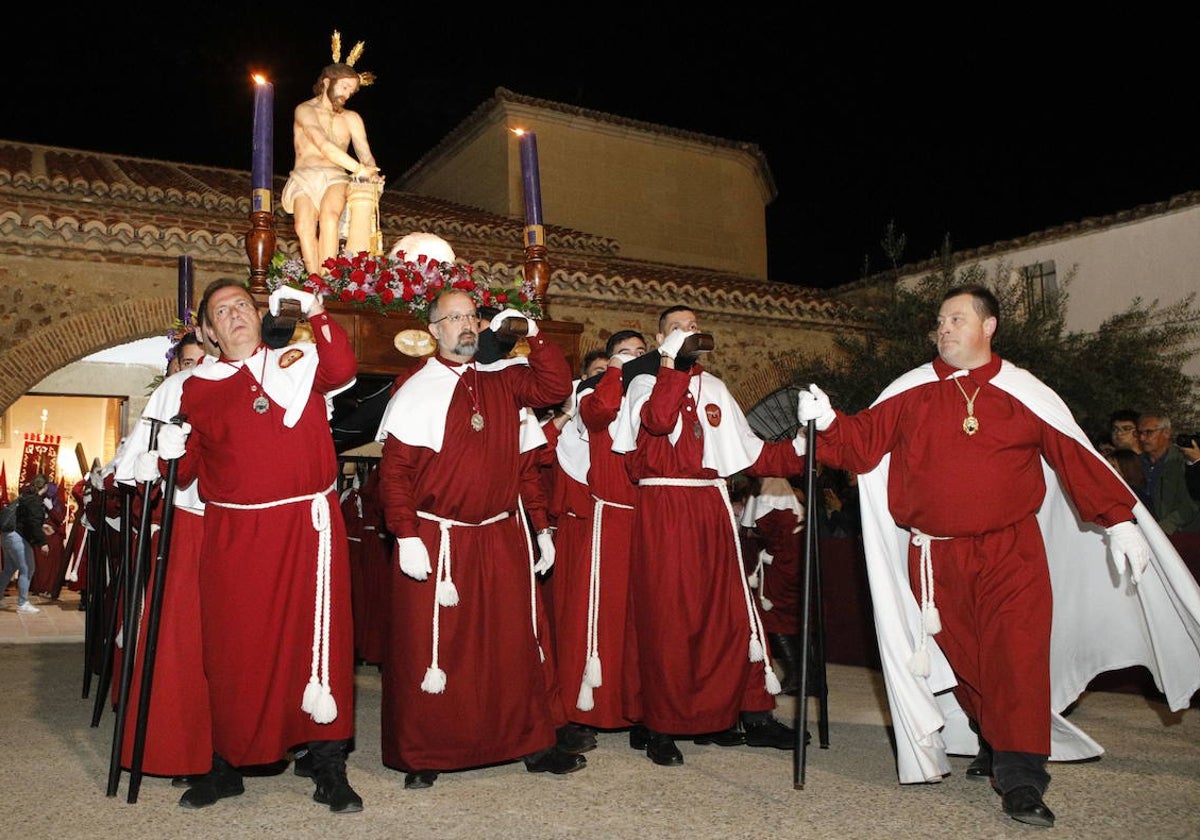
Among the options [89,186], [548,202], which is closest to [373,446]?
→ [89,186]

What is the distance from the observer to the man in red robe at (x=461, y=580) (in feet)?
13.5

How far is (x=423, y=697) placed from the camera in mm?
4113

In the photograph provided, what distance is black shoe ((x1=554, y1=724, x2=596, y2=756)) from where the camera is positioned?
15.0 ft

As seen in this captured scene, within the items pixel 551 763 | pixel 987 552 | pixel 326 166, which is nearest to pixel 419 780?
pixel 551 763

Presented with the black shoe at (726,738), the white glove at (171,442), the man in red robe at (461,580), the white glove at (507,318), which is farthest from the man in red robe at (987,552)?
the white glove at (171,442)

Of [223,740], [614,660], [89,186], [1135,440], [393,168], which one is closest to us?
[223,740]

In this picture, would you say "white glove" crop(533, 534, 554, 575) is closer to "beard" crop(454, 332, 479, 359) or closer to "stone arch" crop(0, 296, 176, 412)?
"beard" crop(454, 332, 479, 359)

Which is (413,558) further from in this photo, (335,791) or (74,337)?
(74,337)

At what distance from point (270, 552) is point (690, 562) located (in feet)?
5.91

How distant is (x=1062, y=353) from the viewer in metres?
14.1

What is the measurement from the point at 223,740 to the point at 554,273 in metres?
10.3

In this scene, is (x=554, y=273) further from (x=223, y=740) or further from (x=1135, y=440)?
(x=223, y=740)

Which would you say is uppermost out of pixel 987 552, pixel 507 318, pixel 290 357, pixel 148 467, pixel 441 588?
pixel 507 318

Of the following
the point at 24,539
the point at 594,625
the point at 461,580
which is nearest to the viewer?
the point at 461,580
